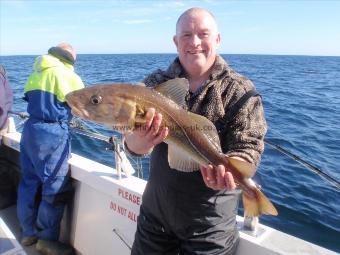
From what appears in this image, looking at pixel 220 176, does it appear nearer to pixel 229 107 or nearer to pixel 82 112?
pixel 229 107

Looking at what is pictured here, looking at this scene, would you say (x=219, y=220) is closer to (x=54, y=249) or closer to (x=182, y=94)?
(x=182, y=94)

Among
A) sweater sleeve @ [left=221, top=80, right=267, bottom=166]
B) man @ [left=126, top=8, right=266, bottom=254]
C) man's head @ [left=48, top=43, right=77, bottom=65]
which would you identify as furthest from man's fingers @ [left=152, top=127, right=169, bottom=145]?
man's head @ [left=48, top=43, right=77, bottom=65]

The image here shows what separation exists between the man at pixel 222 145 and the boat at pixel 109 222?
436mm

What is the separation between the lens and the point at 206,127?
2613 millimetres

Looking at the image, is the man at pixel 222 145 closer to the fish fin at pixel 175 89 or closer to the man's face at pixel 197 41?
the man's face at pixel 197 41

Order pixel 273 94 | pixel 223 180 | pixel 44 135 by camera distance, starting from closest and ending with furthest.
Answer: pixel 223 180 < pixel 44 135 < pixel 273 94

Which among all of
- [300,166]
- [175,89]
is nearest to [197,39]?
[175,89]

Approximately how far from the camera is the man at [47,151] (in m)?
4.91

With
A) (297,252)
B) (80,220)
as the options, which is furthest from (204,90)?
(80,220)

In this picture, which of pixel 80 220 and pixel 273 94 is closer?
pixel 80 220

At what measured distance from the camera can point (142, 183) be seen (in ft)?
14.4

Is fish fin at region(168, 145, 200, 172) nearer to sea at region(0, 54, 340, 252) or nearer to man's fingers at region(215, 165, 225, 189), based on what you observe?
man's fingers at region(215, 165, 225, 189)

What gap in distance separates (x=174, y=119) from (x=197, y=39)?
669 millimetres

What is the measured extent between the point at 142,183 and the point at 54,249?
69.9 inches
